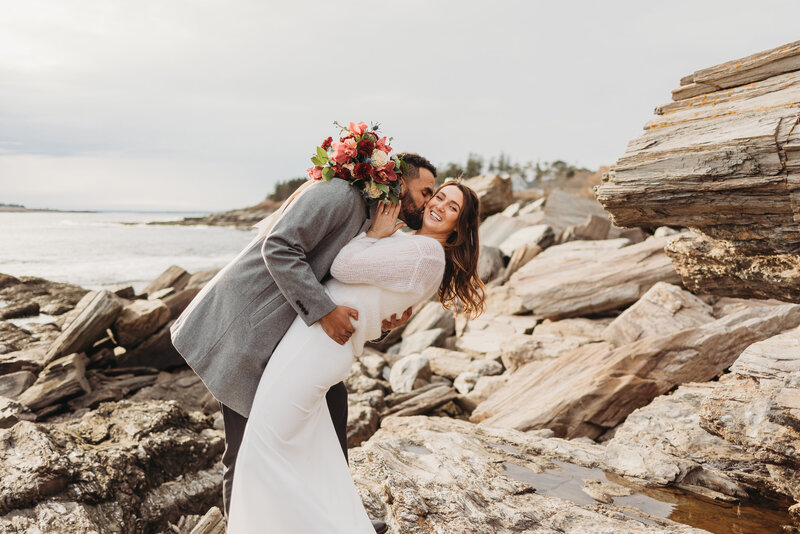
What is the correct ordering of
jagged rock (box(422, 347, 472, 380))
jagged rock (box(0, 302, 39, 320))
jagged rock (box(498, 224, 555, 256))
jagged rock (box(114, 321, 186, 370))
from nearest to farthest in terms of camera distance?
jagged rock (box(114, 321, 186, 370)), jagged rock (box(422, 347, 472, 380)), jagged rock (box(0, 302, 39, 320)), jagged rock (box(498, 224, 555, 256))

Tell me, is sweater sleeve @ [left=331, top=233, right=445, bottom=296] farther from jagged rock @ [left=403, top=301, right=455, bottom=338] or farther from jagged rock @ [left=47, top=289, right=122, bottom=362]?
jagged rock @ [left=403, top=301, right=455, bottom=338]

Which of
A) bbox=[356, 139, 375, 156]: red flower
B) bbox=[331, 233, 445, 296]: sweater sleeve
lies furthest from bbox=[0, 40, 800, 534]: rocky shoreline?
bbox=[356, 139, 375, 156]: red flower

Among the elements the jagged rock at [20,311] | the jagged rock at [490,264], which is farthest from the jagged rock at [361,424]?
the jagged rock at [20,311]

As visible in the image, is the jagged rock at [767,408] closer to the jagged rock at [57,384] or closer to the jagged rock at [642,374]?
the jagged rock at [642,374]

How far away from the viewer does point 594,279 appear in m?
10.4

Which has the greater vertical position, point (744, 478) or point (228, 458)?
point (228, 458)

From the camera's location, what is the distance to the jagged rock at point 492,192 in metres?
19.4

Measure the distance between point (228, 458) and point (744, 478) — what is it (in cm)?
416

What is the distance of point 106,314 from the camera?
9320mm

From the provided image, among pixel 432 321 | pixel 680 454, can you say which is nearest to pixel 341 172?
pixel 680 454

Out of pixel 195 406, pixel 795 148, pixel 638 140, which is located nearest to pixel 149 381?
pixel 195 406

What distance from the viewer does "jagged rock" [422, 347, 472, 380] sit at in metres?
9.88

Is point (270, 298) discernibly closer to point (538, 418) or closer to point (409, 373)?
point (538, 418)

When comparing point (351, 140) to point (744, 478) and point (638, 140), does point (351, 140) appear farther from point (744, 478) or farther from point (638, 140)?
point (744, 478)
